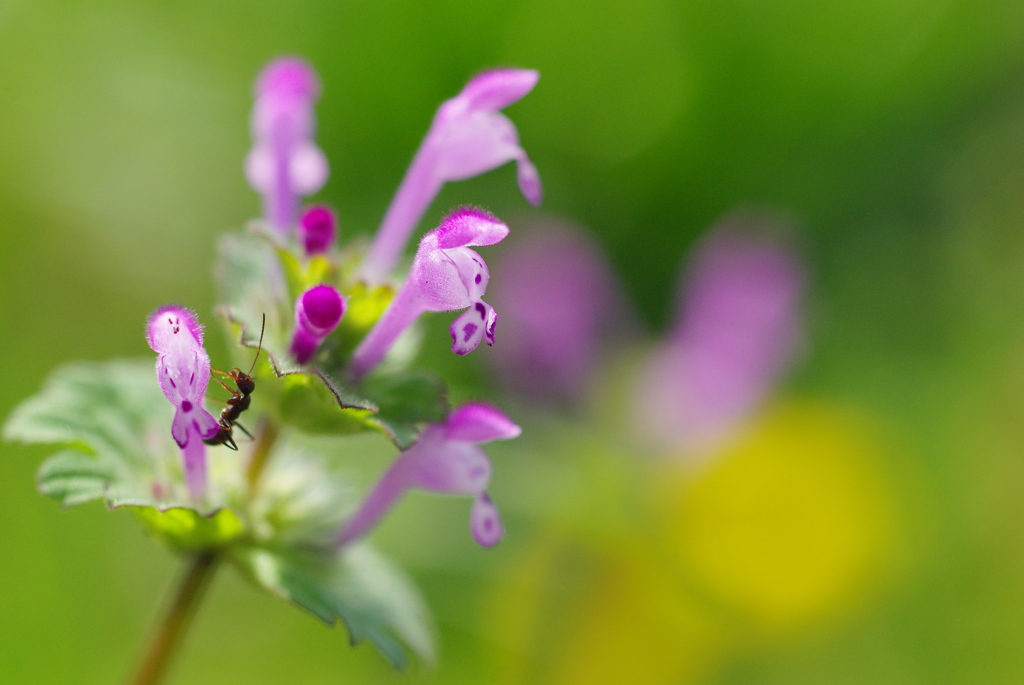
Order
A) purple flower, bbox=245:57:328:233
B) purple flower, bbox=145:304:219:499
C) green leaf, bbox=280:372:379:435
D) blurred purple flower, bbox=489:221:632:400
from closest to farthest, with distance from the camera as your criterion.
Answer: purple flower, bbox=145:304:219:499
green leaf, bbox=280:372:379:435
purple flower, bbox=245:57:328:233
blurred purple flower, bbox=489:221:632:400

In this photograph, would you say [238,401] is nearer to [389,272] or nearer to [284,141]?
[389,272]

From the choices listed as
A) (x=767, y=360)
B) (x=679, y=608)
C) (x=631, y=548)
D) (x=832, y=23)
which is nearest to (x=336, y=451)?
(x=631, y=548)

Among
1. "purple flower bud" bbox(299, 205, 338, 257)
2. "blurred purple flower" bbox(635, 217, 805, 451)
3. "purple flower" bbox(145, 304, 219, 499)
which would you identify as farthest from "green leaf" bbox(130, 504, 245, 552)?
"blurred purple flower" bbox(635, 217, 805, 451)

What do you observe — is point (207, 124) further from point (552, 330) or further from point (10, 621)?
point (10, 621)

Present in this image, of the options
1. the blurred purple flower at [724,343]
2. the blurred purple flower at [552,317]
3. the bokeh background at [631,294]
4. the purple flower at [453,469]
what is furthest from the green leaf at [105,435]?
the blurred purple flower at [724,343]

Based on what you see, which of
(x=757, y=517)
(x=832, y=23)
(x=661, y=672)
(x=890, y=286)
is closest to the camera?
(x=661, y=672)

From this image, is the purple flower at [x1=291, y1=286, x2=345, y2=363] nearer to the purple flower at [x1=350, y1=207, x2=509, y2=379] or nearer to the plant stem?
the purple flower at [x1=350, y1=207, x2=509, y2=379]
